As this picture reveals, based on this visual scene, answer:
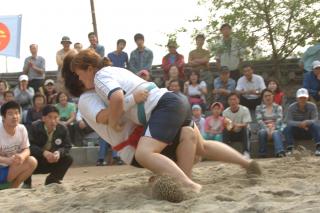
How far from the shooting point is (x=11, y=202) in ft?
18.2

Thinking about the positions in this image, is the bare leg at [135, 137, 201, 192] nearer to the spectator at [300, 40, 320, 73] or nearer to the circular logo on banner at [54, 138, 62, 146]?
the circular logo on banner at [54, 138, 62, 146]

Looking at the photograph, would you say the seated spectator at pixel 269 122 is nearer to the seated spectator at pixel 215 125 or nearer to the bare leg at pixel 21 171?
the seated spectator at pixel 215 125

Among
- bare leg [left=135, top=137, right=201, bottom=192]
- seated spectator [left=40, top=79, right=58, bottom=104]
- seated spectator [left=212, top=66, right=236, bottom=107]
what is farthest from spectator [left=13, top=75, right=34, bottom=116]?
bare leg [left=135, top=137, right=201, bottom=192]

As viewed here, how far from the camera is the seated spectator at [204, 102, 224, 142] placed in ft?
36.0

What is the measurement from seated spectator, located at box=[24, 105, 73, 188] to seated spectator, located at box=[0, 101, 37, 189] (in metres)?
0.39

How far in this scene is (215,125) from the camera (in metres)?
11.0

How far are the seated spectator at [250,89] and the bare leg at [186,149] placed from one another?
22.3 feet

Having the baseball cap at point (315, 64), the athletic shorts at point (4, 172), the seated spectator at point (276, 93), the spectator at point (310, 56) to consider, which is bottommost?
the athletic shorts at point (4, 172)

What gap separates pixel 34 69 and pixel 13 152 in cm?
685

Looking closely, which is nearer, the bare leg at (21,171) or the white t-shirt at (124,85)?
the white t-shirt at (124,85)

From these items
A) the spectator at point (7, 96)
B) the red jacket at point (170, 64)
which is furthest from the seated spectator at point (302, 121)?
the spectator at point (7, 96)

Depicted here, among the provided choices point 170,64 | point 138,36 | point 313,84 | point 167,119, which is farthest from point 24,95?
point 167,119

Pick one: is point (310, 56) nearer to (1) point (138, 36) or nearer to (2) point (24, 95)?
(1) point (138, 36)

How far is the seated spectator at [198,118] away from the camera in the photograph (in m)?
11.1
